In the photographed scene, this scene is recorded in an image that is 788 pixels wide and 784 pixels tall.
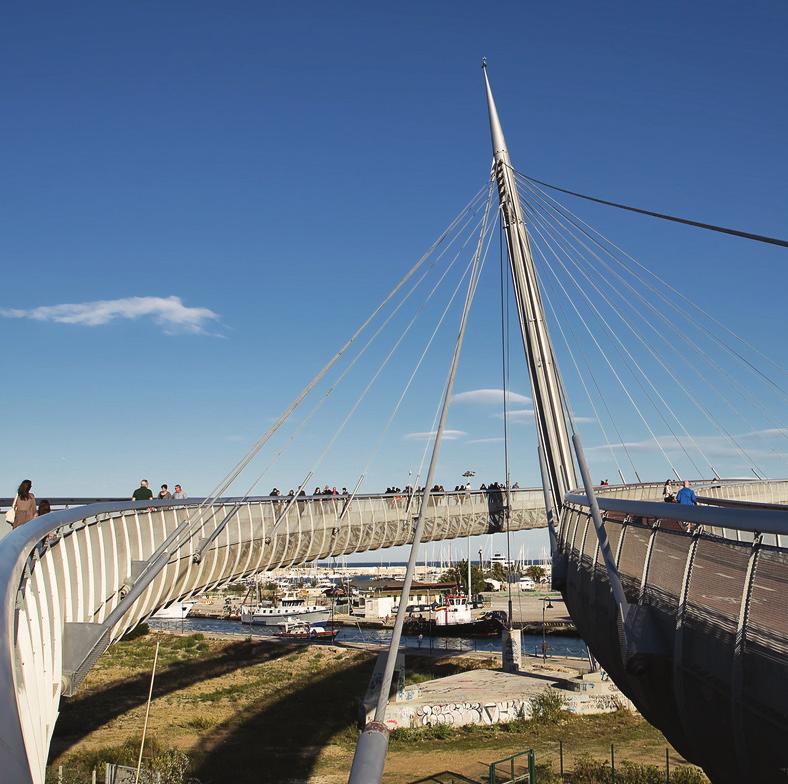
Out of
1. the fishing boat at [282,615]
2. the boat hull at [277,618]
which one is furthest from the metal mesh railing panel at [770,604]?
the fishing boat at [282,615]

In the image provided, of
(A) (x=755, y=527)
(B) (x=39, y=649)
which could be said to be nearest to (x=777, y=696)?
(A) (x=755, y=527)

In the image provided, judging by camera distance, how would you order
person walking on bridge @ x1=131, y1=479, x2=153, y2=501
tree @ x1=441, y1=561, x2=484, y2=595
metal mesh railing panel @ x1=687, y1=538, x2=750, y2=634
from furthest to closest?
tree @ x1=441, y1=561, x2=484, y2=595
person walking on bridge @ x1=131, y1=479, x2=153, y2=501
metal mesh railing panel @ x1=687, y1=538, x2=750, y2=634

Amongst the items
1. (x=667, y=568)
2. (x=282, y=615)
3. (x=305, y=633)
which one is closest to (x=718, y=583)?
(x=667, y=568)

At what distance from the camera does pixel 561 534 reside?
17859mm

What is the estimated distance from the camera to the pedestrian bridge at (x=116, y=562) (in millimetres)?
5645

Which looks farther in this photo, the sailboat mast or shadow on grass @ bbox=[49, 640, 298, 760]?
shadow on grass @ bbox=[49, 640, 298, 760]

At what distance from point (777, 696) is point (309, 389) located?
15800mm

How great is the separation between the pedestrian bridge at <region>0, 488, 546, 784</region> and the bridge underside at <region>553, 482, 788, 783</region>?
14.7ft

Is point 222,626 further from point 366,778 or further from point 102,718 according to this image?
point 366,778

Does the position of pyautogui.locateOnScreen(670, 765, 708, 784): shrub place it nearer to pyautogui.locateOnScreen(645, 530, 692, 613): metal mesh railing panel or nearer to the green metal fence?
the green metal fence

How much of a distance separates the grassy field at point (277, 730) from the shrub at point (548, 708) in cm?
19

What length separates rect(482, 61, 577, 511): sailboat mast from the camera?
82.2ft

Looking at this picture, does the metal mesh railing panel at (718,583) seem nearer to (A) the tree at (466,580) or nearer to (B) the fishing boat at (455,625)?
(B) the fishing boat at (455,625)

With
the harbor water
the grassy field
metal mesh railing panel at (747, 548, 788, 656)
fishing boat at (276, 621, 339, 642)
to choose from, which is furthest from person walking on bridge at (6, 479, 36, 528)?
fishing boat at (276, 621, 339, 642)
